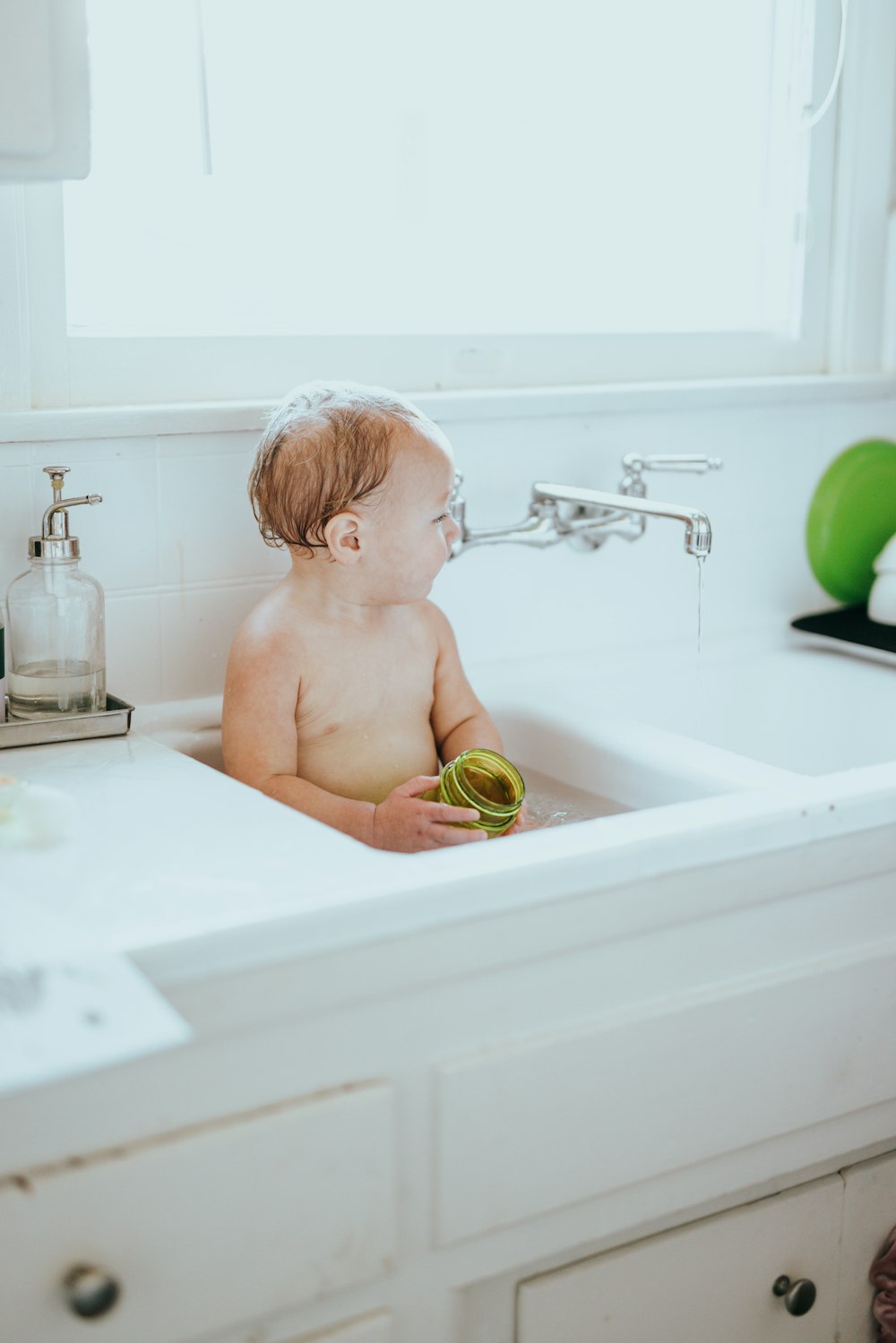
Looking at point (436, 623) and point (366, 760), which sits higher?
point (436, 623)

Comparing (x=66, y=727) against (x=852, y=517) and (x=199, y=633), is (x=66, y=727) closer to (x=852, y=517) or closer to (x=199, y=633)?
(x=199, y=633)

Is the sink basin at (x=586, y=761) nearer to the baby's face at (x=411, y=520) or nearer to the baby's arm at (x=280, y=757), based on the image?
the baby's arm at (x=280, y=757)

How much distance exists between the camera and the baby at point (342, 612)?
1.30 m

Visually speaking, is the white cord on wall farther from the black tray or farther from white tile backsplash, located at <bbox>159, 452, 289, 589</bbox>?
white tile backsplash, located at <bbox>159, 452, 289, 589</bbox>

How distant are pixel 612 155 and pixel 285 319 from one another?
486 mm

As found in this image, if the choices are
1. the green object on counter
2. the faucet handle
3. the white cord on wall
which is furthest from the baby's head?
the white cord on wall

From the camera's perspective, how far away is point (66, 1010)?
766 mm

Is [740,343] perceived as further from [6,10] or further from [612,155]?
[6,10]

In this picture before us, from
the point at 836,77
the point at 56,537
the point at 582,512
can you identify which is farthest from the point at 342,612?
the point at 836,77

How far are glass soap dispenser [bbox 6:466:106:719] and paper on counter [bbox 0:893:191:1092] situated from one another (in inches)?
16.9

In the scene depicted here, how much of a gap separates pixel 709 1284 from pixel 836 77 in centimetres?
144

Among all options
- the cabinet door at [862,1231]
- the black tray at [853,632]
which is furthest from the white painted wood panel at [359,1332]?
the black tray at [853,632]

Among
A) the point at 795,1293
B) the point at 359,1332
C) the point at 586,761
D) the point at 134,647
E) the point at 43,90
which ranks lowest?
the point at 795,1293

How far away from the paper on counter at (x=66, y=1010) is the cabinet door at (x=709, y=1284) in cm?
47
